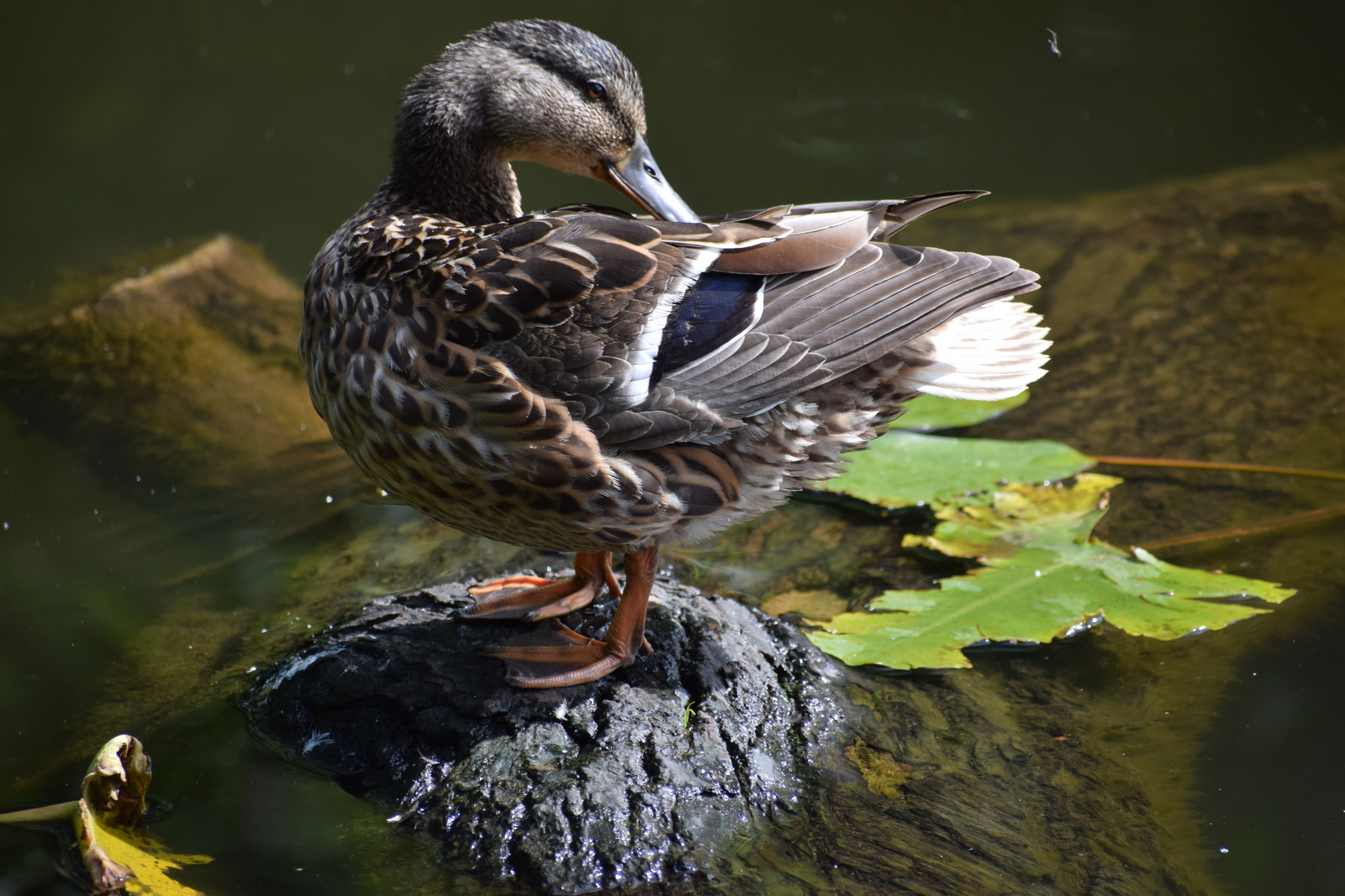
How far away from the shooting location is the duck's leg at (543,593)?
318cm

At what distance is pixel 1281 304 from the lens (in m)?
5.18

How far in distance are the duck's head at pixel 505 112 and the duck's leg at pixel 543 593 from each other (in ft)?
3.45

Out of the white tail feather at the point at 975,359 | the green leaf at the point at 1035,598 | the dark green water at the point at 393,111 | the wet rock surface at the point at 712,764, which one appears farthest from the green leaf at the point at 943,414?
the wet rock surface at the point at 712,764

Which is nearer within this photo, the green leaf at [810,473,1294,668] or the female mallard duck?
the female mallard duck

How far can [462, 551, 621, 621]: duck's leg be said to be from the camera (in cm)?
318

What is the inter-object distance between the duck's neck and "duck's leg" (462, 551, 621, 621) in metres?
1.06

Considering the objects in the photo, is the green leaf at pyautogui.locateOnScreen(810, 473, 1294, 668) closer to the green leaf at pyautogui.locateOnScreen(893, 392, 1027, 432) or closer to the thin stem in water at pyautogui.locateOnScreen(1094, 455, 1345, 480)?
the thin stem in water at pyautogui.locateOnScreen(1094, 455, 1345, 480)

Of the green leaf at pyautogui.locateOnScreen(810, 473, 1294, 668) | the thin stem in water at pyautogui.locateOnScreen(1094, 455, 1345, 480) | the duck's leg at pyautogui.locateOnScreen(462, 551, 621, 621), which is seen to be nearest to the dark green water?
the green leaf at pyautogui.locateOnScreen(810, 473, 1294, 668)

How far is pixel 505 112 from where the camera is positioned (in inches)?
130

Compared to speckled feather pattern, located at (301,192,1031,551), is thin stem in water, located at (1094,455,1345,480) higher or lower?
lower

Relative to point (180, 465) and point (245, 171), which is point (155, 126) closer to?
point (245, 171)

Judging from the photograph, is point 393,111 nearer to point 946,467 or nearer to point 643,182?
point 643,182

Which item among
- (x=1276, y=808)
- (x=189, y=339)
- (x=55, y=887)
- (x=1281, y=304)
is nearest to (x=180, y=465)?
(x=189, y=339)

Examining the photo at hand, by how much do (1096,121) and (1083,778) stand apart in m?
5.47
